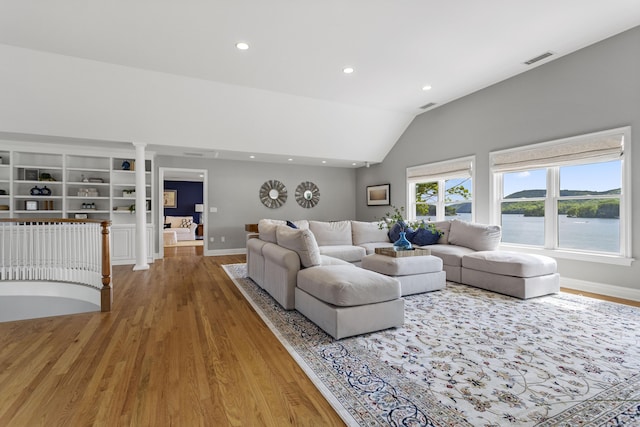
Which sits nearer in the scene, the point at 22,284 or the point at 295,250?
the point at 295,250

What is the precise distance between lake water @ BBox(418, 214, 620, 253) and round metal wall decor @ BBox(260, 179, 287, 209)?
5.09 meters

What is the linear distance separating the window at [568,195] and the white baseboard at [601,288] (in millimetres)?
358

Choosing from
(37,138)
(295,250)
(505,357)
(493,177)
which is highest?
(37,138)

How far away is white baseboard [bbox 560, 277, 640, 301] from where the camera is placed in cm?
365

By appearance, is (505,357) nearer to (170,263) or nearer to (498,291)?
(498,291)

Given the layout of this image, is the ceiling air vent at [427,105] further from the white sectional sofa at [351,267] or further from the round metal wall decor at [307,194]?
the round metal wall decor at [307,194]

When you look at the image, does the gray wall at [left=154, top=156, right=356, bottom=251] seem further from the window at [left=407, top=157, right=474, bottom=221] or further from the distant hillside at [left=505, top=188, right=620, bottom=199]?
the distant hillside at [left=505, top=188, right=620, bottom=199]

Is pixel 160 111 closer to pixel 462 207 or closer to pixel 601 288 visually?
pixel 462 207

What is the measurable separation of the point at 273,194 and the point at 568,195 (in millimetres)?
6013

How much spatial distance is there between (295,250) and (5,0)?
142 inches

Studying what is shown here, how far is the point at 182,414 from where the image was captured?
1.61m

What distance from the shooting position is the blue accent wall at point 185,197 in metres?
11.8

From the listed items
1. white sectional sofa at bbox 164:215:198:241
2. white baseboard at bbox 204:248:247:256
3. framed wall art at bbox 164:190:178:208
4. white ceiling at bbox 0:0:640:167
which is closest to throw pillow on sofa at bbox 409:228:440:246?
white ceiling at bbox 0:0:640:167

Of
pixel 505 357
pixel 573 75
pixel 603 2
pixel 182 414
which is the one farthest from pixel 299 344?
pixel 573 75
